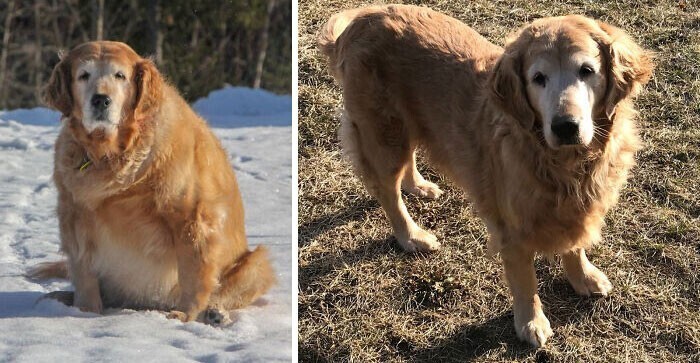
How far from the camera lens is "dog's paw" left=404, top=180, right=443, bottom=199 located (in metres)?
4.94

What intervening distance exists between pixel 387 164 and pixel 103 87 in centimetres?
156

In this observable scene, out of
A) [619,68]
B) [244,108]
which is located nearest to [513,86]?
[619,68]

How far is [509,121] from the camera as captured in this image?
364cm

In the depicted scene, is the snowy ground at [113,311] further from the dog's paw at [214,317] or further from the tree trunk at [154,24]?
the tree trunk at [154,24]

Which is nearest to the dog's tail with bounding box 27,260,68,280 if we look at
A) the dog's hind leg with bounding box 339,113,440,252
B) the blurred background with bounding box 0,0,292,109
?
the dog's hind leg with bounding box 339,113,440,252

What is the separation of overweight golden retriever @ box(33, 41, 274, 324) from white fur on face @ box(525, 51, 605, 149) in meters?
1.47

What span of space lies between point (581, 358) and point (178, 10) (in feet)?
24.9

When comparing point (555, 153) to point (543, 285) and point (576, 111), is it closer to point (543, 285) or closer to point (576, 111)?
point (576, 111)

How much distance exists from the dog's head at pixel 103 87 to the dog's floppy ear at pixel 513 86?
1.45m

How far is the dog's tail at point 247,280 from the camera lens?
392cm

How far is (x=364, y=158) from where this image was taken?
4.55 m

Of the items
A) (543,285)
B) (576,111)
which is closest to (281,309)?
(543,285)

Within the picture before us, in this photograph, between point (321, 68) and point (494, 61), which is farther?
point (321, 68)

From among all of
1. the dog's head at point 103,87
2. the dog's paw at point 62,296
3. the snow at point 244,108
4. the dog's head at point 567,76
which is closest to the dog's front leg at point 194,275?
the dog's paw at point 62,296
